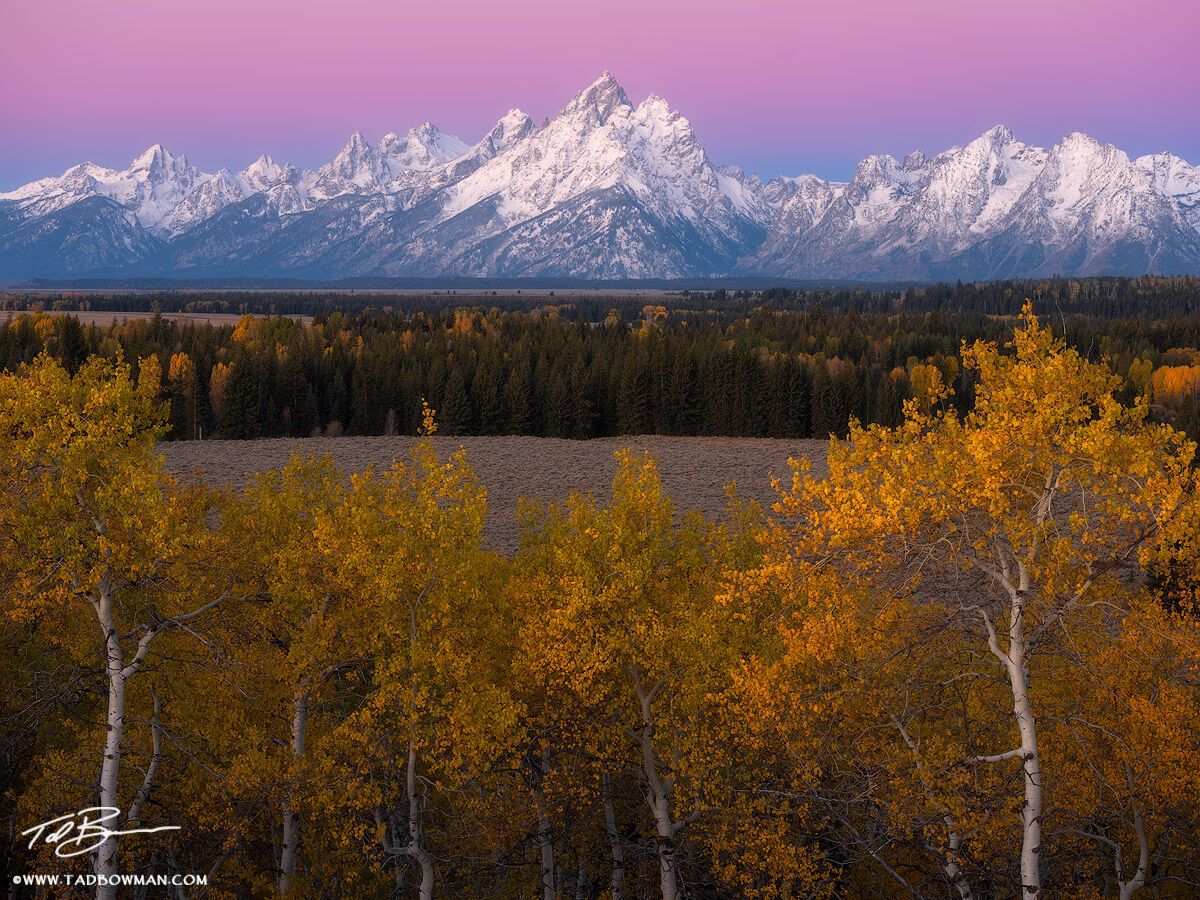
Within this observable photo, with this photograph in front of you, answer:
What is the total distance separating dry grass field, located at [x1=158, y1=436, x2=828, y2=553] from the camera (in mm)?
102312

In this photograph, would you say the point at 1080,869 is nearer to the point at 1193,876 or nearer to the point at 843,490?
the point at 1193,876

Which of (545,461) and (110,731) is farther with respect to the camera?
(545,461)

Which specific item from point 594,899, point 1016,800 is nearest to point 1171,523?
point 1016,800

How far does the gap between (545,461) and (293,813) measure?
3799 inches

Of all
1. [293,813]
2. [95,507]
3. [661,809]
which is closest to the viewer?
[95,507]

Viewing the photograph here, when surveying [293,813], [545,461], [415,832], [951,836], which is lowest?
[545,461]

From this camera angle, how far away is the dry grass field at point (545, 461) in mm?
102312

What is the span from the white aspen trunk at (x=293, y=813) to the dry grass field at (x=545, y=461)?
145 ft

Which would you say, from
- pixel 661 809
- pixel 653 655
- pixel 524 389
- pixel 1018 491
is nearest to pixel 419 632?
pixel 653 655

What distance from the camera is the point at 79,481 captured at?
2562 cm

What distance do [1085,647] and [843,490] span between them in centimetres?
1731

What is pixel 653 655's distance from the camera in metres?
28.9

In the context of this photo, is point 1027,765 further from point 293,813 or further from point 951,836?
point 293,813

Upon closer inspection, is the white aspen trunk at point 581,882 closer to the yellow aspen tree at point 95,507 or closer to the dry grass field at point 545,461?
the yellow aspen tree at point 95,507
